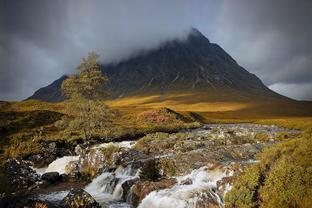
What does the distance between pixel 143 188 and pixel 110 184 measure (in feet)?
19.1

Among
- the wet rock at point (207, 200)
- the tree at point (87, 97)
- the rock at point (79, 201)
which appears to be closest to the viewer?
the wet rock at point (207, 200)

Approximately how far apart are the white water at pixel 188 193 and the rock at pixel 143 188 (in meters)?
0.45

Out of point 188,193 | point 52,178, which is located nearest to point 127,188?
point 188,193

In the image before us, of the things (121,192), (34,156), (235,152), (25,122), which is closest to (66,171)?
(34,156)

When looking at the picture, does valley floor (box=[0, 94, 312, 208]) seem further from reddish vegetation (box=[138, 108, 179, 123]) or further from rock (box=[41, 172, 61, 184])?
reddish vegetation (box=[138, 108, 179, 123])

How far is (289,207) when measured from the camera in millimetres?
13883

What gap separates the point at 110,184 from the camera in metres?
26.2

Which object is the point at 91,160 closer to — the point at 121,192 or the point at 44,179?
the point at 44,179

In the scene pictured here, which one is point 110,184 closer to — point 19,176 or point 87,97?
point 19,176

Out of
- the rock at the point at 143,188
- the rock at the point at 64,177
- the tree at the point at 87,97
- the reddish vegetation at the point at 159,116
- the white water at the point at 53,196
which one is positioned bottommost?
the white water at the point at 53,196

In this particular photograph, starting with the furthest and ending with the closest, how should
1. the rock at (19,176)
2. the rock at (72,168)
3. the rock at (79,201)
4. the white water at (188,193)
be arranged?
1. the rock at (72,168)
2. the rock at (19,176)
3. the white water at (188,193)
4. the rock at (79,201)

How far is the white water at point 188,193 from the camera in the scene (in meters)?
18.4

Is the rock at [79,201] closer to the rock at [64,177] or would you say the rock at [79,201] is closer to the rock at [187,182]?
the rock at [187,182]

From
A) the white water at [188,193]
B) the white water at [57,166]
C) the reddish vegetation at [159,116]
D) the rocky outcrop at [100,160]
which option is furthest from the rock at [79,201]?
the reddish vegetation at [159,116]
